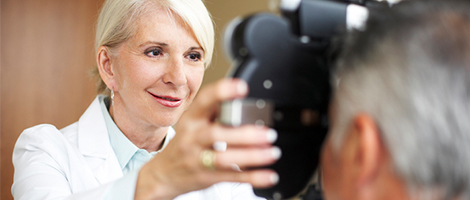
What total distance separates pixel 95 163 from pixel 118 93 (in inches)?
9.6

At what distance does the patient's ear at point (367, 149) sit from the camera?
416 mm

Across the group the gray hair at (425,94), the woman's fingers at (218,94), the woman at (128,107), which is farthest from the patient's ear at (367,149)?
the woman at (128,107)

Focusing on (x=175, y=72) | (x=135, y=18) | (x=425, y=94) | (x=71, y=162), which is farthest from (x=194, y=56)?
(x=425, y=94)

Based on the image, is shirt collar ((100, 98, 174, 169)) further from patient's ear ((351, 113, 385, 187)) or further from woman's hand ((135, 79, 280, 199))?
patient's ear ((351, 113, 385, 187))

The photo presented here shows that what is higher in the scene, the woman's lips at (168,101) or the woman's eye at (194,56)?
the woman's eye at (194,56)

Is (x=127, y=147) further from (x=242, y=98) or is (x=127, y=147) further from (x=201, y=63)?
(x=242, y=98)

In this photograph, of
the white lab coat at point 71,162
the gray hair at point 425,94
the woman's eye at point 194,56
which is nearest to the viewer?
the gray hair at point 425,94

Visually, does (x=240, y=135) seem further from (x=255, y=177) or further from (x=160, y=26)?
(x=160, y=26)

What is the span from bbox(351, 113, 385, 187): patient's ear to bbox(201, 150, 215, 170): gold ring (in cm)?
16

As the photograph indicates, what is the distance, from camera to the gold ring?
478mm

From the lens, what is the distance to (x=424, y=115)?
0.40 meters

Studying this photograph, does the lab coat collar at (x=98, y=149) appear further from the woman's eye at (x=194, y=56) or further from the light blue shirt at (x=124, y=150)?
the woman's eye at (x=194, y=56)

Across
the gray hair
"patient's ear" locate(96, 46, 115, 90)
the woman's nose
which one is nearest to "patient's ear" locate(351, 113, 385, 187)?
the gray hair

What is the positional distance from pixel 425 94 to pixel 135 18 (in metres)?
0.96
